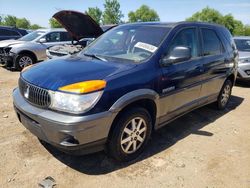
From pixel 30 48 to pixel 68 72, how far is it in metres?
7.29

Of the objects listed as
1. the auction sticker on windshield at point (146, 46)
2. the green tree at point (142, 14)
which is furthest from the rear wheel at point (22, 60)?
the green tree at point (142, 14)

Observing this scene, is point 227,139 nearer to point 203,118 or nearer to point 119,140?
point 203,118

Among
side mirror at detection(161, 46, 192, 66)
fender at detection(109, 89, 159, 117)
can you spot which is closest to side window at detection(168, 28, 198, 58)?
side mirror at detection(161, 46, 192, 66)

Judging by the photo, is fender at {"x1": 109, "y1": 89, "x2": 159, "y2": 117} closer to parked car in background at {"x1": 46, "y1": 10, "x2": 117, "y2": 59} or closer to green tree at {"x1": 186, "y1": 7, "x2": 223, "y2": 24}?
parked car in background at {"x1": 46, "y1": 10, "x2": 117, "y2": 59}

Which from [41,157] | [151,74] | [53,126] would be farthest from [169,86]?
[41,157]

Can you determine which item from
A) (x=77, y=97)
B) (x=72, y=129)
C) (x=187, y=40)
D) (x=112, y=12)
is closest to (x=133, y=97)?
(x=77, y=97)

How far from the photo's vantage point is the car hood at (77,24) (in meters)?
7.78

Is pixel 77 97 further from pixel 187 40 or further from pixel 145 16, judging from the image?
pixel 145 16

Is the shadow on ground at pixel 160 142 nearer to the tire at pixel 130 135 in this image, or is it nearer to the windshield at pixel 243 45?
the tire at pixel 130 135

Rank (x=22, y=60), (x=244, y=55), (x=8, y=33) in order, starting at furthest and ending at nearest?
(x=8, y=33), (x=22, y=60), (x=244, y=55)

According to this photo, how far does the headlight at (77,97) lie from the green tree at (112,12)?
61.2 m

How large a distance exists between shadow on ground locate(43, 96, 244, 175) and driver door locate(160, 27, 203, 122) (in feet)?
1.40

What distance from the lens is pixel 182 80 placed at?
155 inches

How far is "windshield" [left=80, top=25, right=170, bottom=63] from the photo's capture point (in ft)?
12.1
